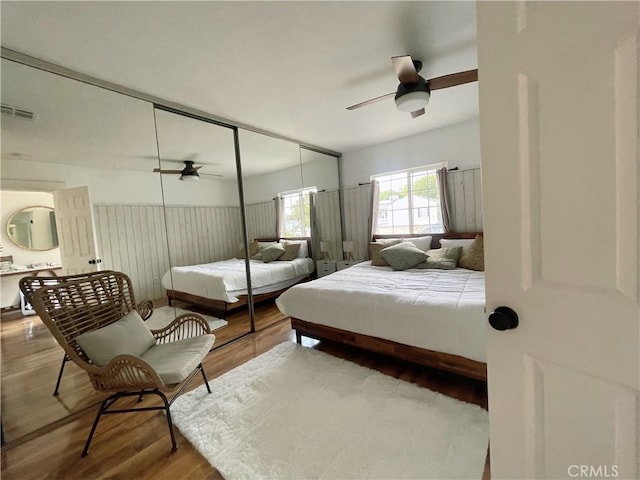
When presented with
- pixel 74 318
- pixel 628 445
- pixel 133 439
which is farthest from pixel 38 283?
pixel 628 445

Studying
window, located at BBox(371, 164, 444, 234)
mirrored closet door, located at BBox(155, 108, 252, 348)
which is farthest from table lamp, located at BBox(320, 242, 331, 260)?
mirrored closet door, located at BBox(155, 108, 252, 348)

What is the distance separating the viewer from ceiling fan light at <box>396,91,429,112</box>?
2.18 metres

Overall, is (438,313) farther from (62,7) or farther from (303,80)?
(62,7)

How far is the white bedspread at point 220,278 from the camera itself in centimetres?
298

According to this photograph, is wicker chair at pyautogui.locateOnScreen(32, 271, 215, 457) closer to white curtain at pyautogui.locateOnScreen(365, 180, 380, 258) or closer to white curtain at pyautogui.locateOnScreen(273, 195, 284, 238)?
white curtain at pyautogui.locateOnScreen(273, 195, 284, 238)

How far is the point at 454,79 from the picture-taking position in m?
2.03

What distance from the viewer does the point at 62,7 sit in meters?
1.46

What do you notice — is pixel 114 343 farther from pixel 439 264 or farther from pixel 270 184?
pixel 439 264

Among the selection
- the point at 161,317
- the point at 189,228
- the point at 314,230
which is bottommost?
the point at 161,317

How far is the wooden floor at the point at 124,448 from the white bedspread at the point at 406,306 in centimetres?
33

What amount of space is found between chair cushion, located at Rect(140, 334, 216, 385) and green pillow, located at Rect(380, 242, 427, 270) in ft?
7.47

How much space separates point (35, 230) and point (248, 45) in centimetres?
233

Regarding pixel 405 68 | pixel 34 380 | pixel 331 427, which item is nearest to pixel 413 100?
pixel 405 68

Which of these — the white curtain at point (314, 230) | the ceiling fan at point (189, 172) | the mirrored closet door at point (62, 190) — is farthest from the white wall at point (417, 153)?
the mirrored closet door at point (62, 190)
